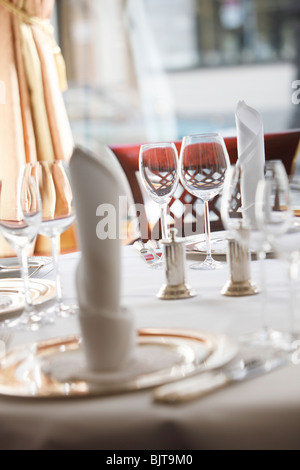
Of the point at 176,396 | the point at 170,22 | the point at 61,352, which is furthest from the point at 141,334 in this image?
the point at 170,22

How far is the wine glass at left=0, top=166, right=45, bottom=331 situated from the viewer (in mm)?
1035

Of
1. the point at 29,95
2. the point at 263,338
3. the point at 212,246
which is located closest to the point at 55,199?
the point at 263,338

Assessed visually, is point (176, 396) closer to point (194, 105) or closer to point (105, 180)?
point (105, 180)

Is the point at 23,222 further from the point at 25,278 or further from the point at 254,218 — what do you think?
the point at 254,218

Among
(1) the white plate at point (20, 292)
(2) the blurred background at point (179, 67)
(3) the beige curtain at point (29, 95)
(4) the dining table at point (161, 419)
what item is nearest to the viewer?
(4) the dining table at point (161, 419)

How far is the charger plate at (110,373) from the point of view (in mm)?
719

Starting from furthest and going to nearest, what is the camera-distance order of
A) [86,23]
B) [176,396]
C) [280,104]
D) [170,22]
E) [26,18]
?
[280,104]
[170,22]
[86,23]
[26,18]
[176,396]

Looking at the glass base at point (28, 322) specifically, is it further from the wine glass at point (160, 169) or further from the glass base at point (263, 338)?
the wine glass at point (160, 169)

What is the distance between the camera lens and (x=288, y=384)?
0.71 m

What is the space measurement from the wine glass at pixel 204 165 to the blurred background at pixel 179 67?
5174mm

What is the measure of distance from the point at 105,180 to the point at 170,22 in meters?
8.92

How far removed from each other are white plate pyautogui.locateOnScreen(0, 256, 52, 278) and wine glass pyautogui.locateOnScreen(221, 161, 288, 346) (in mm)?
573

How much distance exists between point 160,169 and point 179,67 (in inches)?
337

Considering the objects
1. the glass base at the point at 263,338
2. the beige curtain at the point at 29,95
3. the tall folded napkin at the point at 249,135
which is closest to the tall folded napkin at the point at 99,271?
the glass base at the point at 263,338
